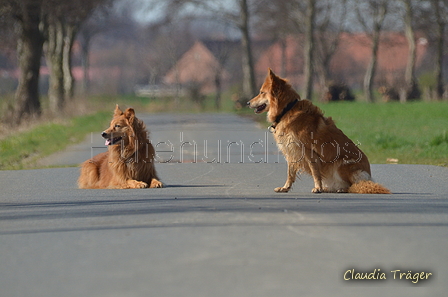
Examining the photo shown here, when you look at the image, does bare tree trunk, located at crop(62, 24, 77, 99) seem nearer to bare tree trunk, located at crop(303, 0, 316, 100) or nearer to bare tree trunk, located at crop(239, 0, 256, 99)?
bare tree trunk, located at crop(239, 0, 256, 99)

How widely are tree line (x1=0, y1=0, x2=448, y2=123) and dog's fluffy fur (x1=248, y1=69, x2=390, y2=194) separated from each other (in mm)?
23615

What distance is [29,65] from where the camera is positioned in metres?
34.8

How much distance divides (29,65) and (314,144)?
26171 mm

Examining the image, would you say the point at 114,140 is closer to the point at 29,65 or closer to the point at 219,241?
the point at 219,241

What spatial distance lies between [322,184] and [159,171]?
15.8ft

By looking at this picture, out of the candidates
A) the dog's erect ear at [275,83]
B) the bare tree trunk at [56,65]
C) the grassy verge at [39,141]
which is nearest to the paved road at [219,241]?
the dog's erect ear at [275,83]

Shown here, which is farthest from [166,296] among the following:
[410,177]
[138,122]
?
[410,177]

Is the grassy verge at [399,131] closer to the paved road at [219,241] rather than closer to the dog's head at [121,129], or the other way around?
the paved road at [219,241]

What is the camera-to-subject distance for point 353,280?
568cm

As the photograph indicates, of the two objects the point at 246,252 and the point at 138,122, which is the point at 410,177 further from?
the point at 246,252

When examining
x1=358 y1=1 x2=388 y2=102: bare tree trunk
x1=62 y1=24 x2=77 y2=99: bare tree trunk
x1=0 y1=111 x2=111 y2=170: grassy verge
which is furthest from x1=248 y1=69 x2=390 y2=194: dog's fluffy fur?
x1=358 y1=1 x2=388 y2=102: bare tree trunk

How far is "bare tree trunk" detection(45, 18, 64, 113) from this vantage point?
4055 cm

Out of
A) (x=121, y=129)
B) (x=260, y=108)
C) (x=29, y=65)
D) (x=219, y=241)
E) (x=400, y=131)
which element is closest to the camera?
(x=219, y=241)

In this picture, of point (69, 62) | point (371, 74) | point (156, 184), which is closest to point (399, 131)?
point (156, 184)
